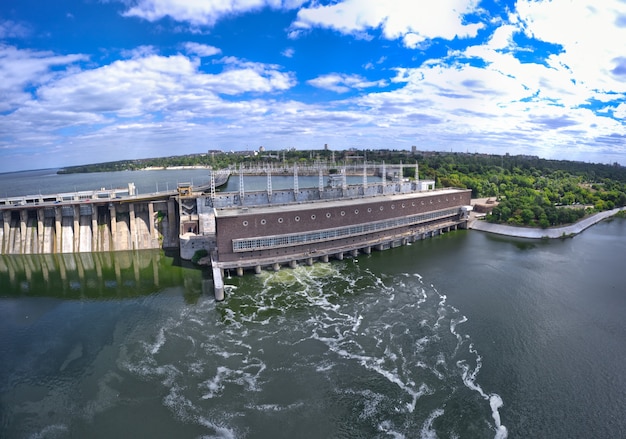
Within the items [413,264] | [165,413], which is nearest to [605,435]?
[165,413]

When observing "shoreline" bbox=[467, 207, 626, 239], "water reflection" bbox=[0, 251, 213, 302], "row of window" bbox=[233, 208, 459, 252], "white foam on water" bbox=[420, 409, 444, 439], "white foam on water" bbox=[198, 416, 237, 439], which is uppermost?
"row of window" bbox=[233, 208, 459, 252]

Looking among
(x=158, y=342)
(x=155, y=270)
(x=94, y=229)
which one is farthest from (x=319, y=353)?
(x=94, y=229)

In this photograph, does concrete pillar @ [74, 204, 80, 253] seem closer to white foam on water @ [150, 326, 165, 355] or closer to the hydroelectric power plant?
the hydroelectric power plant

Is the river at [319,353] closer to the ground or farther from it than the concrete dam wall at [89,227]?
closer to the ground

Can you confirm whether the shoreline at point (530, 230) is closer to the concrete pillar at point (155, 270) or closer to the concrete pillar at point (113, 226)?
the concrete pillar at point (155, 270)

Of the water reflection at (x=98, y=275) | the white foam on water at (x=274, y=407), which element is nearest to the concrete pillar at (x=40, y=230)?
the water reflection at (x=98, y=275)

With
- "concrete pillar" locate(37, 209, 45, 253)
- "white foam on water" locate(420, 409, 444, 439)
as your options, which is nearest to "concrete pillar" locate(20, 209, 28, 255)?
"concrete pillar" locate(37, 209, 45, 253)
